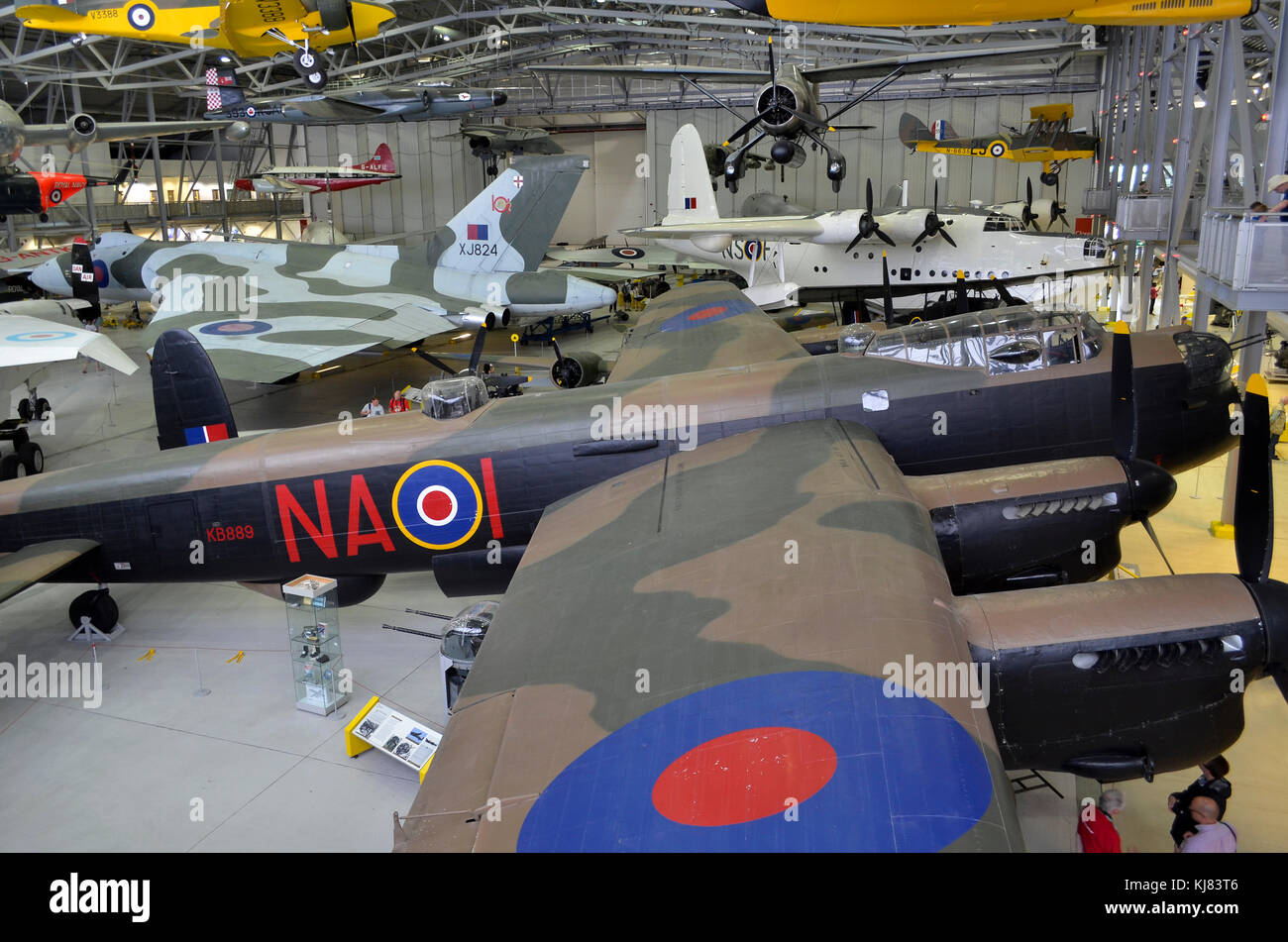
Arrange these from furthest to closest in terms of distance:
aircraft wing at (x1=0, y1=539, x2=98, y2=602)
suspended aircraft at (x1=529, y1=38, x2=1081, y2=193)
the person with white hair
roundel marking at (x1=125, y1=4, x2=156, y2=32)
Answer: suspended aircraft at (x1=529, y1=38, x2=1081, y2=193)
roundel marking at (x1=125, y1=4, x2=156, y2=32)
aircraft wing at (x1=0, y1=539, x2=98, y2=602)
the person with white hair

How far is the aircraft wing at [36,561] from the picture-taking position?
26.2 ft

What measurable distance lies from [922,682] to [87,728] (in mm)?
7515

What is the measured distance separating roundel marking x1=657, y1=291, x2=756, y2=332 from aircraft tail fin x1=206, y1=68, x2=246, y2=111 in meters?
15.2

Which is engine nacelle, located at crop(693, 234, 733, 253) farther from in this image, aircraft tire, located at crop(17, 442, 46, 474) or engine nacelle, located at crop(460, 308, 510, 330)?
aircraft tire, located at crop(17, 442, 46, 474)

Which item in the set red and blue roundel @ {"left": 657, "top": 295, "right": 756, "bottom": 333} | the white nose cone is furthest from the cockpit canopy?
the white nose cone

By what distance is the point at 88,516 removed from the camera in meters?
8.88

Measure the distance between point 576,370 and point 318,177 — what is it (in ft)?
80.9

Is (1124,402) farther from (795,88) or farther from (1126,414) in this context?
(795,88)

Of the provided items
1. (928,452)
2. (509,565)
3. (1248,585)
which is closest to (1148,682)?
(1248,585)

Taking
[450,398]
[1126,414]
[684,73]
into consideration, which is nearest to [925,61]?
[684,73]

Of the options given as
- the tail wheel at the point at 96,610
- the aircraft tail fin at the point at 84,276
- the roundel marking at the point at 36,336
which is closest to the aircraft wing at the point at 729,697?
the tail wheel at the point at 96,610

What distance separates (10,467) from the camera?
13992 millimetres

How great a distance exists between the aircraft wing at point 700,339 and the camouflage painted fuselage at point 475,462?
205cm

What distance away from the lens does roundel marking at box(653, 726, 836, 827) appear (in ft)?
12.5
